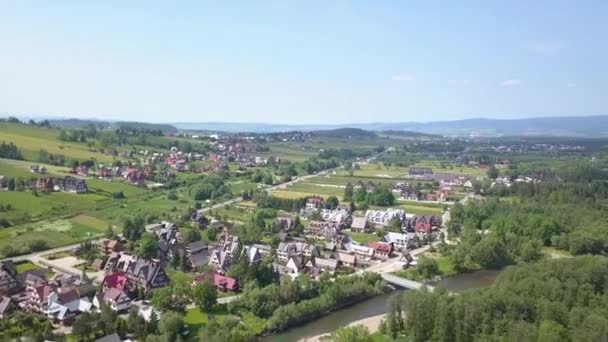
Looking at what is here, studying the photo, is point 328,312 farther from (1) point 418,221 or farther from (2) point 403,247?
(1) point 418,221

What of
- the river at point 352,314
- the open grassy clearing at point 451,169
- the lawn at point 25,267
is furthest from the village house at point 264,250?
the open grassy clearing at point 451,169

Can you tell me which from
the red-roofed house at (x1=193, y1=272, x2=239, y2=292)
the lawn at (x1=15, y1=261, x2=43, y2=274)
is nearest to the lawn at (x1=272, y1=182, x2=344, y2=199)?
the red-roofed house at (x1=193, y1=272, x2=239, y2=292)

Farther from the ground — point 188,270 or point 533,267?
point 533,267

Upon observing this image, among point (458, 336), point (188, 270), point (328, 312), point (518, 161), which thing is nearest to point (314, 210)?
point (188, 270)

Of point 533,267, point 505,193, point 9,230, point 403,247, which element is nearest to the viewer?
point 533,267

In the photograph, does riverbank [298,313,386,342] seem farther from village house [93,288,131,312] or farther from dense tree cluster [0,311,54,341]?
dense tree cluster [0,311,54,341]

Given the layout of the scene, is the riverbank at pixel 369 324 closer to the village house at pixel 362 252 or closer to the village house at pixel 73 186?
the village house at pixel 362 252
